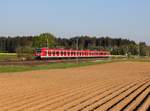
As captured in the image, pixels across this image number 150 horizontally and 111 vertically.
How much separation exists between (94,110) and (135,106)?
2.02 metres

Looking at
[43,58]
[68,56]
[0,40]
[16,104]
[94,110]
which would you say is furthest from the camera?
[0,40]

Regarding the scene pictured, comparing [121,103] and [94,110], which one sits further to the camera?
[121,103]

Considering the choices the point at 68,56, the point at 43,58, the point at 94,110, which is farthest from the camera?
the point at 68,56

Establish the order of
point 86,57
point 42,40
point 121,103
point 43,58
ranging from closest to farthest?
point 121,103 < point 43,58 < point 86,57 < point 42,40

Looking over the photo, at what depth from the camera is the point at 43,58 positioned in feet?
244

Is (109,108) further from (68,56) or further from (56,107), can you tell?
(68,56)

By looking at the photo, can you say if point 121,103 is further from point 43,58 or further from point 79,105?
point 43,58

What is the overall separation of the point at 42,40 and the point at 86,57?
61.8 metres

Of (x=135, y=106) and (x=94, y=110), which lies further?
(x=135, y=106)

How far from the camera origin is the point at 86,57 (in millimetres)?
96250

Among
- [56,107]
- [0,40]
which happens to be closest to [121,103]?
[56,107]

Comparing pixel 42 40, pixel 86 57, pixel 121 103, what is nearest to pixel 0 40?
pixel 42 40

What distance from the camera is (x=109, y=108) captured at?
13.3m

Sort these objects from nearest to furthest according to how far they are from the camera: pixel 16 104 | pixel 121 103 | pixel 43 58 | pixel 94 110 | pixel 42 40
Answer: pixel 94 110
pixel 16 104
pixel 121 103
pixel 43 58
pixel 42 40
